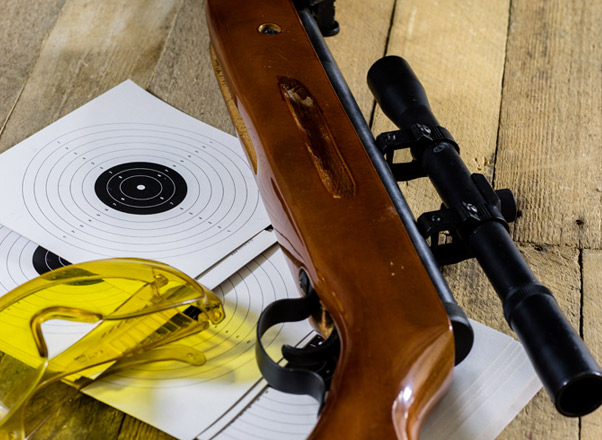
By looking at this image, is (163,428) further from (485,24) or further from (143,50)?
(485,24)

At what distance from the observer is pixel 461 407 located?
23.7 inches

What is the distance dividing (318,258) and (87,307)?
0.19 m

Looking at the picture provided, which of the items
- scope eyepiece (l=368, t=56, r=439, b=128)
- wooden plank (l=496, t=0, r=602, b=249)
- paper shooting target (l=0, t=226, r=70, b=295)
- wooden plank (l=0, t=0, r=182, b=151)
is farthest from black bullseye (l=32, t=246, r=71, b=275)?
wooden plank (l=496, t=0, r=602, b=249)

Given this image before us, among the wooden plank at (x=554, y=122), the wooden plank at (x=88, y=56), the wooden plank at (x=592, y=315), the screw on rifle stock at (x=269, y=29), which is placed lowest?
the wooden plank at (x=592, y=315)

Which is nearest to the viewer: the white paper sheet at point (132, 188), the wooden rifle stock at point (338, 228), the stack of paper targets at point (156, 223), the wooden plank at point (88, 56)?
the wooden rifle stock at point (338, 228)

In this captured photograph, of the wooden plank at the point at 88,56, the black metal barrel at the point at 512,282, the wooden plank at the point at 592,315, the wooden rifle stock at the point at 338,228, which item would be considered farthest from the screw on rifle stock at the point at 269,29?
the wooden plank at the point at 592,315

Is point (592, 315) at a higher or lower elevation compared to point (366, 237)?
lower

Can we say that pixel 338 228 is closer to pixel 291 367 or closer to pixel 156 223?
pixel 291 367

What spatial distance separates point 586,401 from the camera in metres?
0.52

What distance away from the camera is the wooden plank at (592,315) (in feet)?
2.08

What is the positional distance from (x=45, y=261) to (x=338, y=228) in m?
0.28

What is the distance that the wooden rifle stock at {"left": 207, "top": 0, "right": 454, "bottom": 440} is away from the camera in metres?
0.51

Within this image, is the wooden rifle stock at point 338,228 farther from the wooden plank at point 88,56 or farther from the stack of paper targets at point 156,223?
the wooden plank at point 88,56

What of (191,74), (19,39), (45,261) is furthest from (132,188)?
(19,39)
